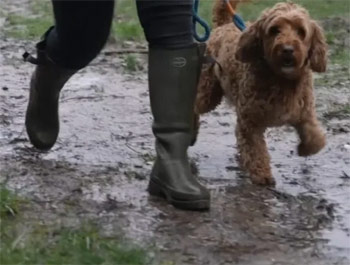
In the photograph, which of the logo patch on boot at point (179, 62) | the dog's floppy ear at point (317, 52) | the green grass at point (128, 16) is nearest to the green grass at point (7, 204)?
the logo patch on boot at point (179, 62)

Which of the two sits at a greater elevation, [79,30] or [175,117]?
[79,30]

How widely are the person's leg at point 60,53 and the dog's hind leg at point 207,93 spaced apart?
3.26 ft

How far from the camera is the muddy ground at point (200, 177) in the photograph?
4.26 metres

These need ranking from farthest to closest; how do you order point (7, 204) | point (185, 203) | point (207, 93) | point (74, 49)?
point (207, 93) → point (74, 49) → point (185, 203) → point (7, 204)

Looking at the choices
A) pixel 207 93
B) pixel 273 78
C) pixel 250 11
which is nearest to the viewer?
pixel 273 78

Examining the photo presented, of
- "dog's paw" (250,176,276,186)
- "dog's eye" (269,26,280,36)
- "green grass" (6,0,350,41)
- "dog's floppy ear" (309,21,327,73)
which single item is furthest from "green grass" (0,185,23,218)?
"green grass" (6,0,350,41)

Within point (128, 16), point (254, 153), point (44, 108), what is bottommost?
point (128, 16)

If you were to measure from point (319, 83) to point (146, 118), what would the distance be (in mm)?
1599

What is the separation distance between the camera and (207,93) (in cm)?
620

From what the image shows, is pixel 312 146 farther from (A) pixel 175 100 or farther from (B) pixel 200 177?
(A) pixel 175 100

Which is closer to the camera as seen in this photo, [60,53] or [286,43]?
[60,53]

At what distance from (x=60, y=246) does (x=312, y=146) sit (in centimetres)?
200

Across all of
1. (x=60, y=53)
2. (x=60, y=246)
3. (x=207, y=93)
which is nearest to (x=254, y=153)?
(x=207, y=93)

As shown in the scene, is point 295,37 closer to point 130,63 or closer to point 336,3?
point 130,63
